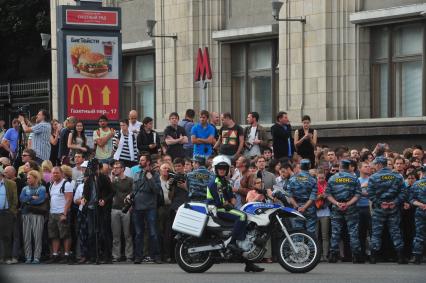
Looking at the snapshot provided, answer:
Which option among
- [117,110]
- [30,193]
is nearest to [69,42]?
[117,110]

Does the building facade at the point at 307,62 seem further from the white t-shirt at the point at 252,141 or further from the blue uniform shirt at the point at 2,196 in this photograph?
the blue uniform shirt at the point at 2,196

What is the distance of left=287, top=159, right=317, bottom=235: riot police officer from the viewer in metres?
23.2

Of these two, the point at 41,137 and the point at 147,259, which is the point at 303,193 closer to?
the point at 147,259

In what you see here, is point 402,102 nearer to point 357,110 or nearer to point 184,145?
point 357,110

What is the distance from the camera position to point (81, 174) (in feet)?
84.5

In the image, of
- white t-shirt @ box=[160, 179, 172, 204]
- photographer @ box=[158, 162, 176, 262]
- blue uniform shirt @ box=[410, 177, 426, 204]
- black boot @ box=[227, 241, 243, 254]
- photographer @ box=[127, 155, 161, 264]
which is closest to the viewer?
black boot @ box=[227, 241, 243, 254]

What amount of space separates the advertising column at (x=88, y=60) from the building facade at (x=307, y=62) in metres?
2.14

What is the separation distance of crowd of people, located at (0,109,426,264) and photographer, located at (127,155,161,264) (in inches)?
0.7

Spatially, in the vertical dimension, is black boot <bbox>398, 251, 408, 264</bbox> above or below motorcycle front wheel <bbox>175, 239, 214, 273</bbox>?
below

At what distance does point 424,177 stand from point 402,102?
8592 millimetres

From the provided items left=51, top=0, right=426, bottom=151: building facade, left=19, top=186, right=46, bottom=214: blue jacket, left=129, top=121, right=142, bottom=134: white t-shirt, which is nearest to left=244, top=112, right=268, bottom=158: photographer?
left=51, top=0, right=426, bottom=151: building facade

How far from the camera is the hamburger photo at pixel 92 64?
28.1 meters

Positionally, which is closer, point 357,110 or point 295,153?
point 295,153

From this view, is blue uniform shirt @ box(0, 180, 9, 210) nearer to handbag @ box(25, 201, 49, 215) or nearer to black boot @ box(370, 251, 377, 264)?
handbag @ box(25, 201, 49, 215)
